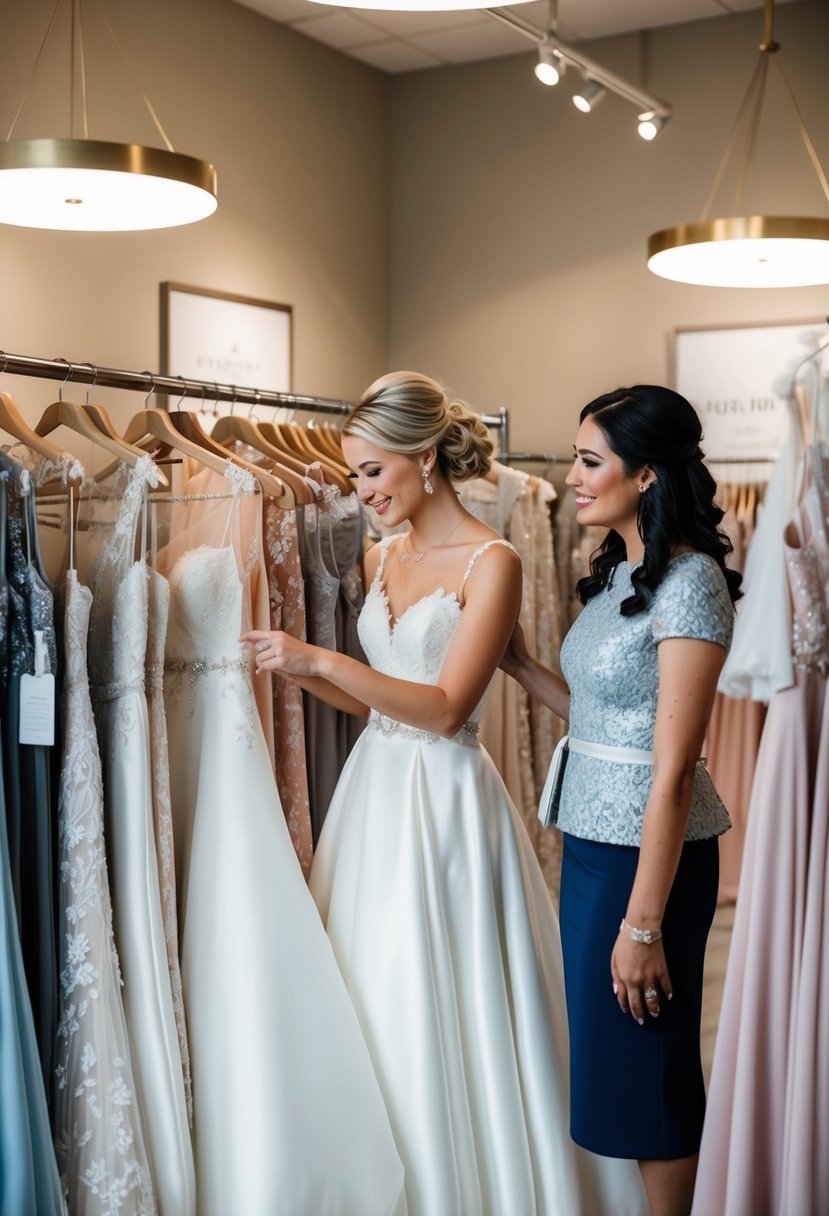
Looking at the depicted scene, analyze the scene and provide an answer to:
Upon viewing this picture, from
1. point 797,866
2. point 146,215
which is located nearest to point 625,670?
point 797,866

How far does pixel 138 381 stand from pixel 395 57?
3.05 meters

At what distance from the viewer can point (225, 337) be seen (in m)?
4.64

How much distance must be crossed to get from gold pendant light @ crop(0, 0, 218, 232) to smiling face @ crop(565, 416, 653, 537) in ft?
3.00

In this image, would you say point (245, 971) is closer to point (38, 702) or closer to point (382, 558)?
point (38, 702)

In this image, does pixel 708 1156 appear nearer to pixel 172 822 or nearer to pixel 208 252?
pixel 172 822

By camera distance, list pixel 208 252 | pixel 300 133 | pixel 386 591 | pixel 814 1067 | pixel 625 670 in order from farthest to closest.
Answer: pixel 300 133, pixel 208 252, pixel 386 591, pixel 625 670, pixel 814 1067

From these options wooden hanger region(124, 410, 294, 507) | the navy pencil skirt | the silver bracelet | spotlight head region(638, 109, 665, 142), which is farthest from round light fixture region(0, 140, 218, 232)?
spotlight head region(638, 109, 665, 142)

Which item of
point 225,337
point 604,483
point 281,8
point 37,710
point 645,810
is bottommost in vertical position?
point 645,810

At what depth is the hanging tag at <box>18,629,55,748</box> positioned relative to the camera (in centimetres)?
232

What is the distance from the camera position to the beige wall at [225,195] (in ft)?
12.9

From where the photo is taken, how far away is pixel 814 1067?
6.91ft

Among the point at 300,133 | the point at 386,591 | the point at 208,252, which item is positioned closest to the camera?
the point at 386,591

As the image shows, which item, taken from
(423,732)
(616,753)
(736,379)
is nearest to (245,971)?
(423,732)

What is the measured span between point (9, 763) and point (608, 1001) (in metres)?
1.10
